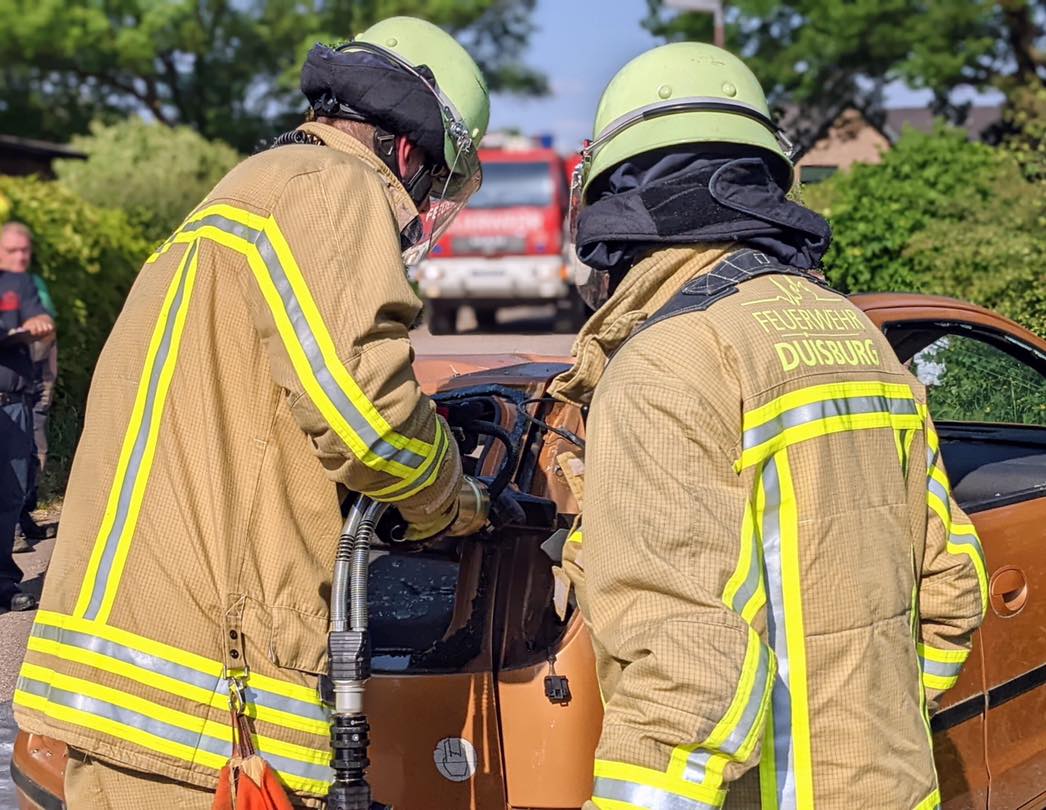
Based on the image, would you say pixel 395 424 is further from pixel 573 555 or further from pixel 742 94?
pixel 742 94

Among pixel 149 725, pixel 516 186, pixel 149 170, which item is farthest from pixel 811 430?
pixel 516 186

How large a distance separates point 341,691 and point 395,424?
0.42 meters

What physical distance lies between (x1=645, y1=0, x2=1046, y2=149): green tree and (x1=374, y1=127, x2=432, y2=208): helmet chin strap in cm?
1508

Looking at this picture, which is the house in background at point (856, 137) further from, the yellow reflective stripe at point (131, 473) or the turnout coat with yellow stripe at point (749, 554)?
the yellow reflective stripe at point (131, 473)

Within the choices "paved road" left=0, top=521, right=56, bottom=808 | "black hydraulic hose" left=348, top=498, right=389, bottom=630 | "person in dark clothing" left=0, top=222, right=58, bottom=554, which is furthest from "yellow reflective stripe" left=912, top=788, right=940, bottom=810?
"person in dark clothing" left=0, top=222, right=58, bottom=554

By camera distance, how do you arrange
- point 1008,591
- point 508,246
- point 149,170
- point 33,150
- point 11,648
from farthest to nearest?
point 33,150, point 508,246, point 149,170, point 11,648, point 1008,591

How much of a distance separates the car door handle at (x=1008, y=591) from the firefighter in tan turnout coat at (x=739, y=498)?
3.85 ft

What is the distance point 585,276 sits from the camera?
96.0 inches

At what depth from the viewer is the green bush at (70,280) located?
8688 mm

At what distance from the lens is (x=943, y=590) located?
213 cm

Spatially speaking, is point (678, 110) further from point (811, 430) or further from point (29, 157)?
point (29, 157)

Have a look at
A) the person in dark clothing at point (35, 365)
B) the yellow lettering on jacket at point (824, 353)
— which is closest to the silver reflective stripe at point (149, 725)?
the yellow lettering on jacket at point (824, 353)

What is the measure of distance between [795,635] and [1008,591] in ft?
5.42

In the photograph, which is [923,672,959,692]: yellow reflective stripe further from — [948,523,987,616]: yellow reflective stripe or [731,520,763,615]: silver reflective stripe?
[731,520,763,615]: silver reflective stripe
